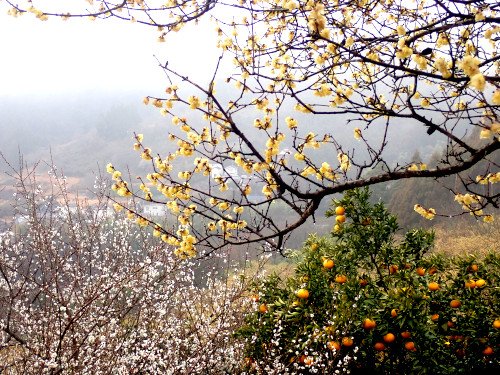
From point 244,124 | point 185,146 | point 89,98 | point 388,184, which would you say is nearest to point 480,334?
point 185,146

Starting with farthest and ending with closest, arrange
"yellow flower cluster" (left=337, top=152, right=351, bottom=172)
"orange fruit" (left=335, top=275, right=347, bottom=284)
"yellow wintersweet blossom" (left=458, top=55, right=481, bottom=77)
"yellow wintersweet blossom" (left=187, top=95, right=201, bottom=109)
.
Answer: "orange fruit" (left=335, top=275, right=347, bottom=284), "yellow flower cluster" (left=337, top=152, right=351, bottom=172), "yellow wintersweet blossom" (left=187, top=95, right=201, bottom=109), "yellow wintersweet blossom" (left=458, top=55, right=481, bottom=77)

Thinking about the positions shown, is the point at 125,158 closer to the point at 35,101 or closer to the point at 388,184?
the point at 35,101

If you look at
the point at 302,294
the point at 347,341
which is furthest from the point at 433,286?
the point at 302,294

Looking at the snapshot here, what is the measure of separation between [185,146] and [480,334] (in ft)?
8.37

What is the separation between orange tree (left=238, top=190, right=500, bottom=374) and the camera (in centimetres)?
210

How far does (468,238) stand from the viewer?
8461mm

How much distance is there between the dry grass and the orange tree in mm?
5897

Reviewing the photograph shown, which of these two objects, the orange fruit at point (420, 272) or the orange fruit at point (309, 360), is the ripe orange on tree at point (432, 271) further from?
the orange fruit at point (309, 360)

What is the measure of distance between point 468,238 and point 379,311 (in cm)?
821

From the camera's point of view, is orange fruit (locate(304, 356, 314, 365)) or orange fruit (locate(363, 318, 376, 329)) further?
orange fruit (locate(304, 356, 314, 365))

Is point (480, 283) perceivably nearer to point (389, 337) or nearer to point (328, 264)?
point (389, 337)

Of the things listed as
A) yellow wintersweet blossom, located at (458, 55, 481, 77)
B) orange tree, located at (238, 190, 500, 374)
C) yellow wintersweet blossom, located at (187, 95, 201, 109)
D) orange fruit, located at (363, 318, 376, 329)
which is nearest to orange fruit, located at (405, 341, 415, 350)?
orange tree, located at (238, 190, 500, 374)

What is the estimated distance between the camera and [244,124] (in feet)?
143

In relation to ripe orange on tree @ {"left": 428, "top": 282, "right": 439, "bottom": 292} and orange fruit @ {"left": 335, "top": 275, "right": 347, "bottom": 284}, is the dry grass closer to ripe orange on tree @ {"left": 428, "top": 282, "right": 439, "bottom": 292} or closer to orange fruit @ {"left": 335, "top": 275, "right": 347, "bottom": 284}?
ripe orange on tree @ {"left": 428, "top": 282, "right": 439, "bottom": 292}
